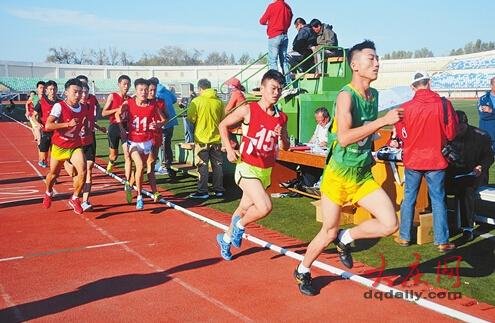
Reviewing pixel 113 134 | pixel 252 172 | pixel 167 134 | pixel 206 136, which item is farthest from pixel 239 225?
pixel 113 134

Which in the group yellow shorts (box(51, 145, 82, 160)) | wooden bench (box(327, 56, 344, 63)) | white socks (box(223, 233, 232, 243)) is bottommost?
white socks (box(223, 233, 232, 243))

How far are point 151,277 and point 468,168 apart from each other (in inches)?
164

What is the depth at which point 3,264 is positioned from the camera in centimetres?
598

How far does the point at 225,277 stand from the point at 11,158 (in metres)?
12.6

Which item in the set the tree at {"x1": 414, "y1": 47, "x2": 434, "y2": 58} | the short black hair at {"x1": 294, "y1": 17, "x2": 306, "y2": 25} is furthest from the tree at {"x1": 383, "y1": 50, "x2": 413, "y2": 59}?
the short black hair at {"x1": 294, "y1": 17, "x2": 306, "y2": 25}

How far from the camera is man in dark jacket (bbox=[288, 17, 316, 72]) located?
12.7 metres

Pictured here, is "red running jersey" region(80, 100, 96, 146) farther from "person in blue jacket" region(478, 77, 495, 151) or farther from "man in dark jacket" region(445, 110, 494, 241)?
"person in blue jacket" region(478, 77, 495, 151)

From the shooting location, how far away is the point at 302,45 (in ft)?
42.1

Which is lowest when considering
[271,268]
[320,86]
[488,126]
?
[271,268]

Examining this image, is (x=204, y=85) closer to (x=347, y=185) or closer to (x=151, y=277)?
(x=151, y=277)

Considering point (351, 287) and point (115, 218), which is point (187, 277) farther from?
point (115, 218)

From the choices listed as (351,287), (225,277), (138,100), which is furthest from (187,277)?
(138,100)

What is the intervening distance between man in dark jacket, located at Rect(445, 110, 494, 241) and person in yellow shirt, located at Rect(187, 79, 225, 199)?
4.24 metres

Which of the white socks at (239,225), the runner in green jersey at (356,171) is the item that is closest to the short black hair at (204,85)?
the white socks at (239,225)
